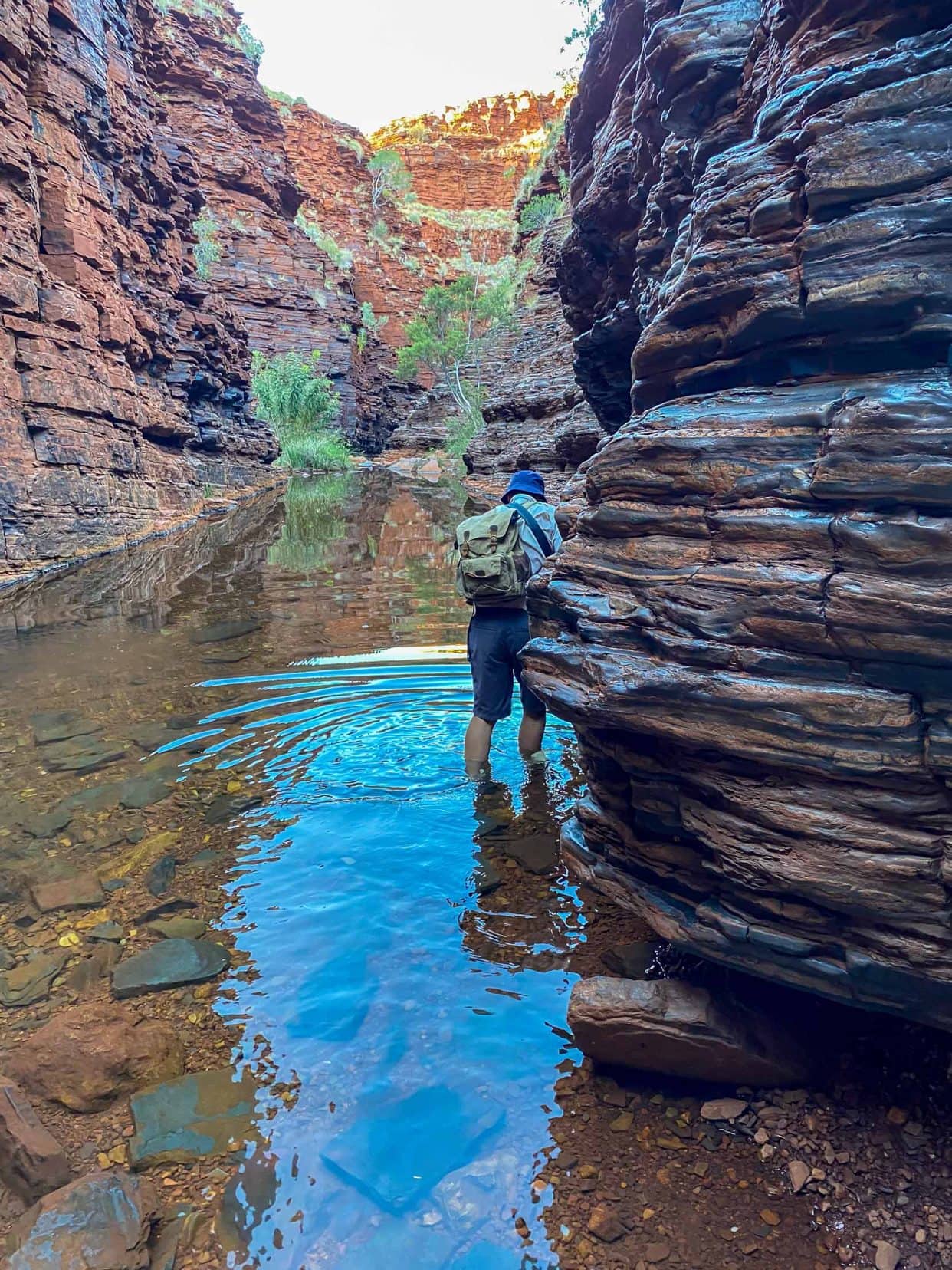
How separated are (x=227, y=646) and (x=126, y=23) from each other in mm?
20592

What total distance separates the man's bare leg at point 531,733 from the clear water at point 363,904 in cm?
17

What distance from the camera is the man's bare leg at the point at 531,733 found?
229 inches

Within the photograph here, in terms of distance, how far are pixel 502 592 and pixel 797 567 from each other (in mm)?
2748

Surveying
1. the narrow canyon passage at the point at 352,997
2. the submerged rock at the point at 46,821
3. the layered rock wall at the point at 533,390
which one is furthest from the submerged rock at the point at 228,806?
the layered rock wall at the point at 533,390

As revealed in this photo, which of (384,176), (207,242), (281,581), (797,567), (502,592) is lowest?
(281,581)

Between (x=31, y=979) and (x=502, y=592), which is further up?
(x=502, y=592)

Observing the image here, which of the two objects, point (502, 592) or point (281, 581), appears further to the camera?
point (281, 581)

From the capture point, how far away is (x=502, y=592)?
5.32 metres

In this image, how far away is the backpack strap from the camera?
5.33 meters

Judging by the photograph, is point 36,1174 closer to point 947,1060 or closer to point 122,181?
point 947,1060

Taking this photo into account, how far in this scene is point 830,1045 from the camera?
9.41 feet

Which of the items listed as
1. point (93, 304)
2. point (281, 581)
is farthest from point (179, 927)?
point (93, 304)

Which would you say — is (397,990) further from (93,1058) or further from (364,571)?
(364,571)

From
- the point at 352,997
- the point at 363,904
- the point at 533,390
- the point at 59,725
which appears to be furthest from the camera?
the point at 533,390
